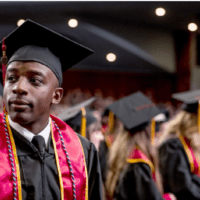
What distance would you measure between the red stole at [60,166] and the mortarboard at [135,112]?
114 centimetres

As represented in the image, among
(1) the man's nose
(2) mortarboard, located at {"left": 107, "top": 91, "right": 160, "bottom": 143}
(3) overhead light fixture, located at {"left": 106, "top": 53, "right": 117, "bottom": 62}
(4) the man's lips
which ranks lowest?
(4) the man's lips

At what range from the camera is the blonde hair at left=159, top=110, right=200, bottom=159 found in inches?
116

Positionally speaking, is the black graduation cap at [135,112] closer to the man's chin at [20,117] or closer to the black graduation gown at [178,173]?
the black graduation gown at [178,173]

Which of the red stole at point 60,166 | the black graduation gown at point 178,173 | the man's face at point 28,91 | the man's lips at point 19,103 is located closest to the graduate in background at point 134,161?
the black graduation gown at point 178,173

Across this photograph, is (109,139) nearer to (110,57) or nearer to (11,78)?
(11,78)

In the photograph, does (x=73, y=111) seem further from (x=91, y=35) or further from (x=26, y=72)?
(x=91, y=35)

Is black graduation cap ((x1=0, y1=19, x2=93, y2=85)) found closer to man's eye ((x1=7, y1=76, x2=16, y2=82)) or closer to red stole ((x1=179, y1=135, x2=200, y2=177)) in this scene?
man's eye ((x1=7, y1=76, x2=16, y2=82))

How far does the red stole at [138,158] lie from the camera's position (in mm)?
2340

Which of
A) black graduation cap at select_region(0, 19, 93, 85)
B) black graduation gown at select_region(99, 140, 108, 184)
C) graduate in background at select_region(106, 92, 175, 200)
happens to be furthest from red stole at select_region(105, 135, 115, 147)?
black graduation cap at select_region(0, 19, 93, 85)

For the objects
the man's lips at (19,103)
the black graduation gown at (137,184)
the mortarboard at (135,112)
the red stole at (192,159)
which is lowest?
the black graduation gown at (137,184)

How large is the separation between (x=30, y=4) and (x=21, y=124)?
6410 millimetres

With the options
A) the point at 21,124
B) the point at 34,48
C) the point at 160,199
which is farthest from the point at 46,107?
the point at 160,199

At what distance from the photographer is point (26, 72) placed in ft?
4.00

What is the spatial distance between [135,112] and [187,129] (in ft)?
2.47
